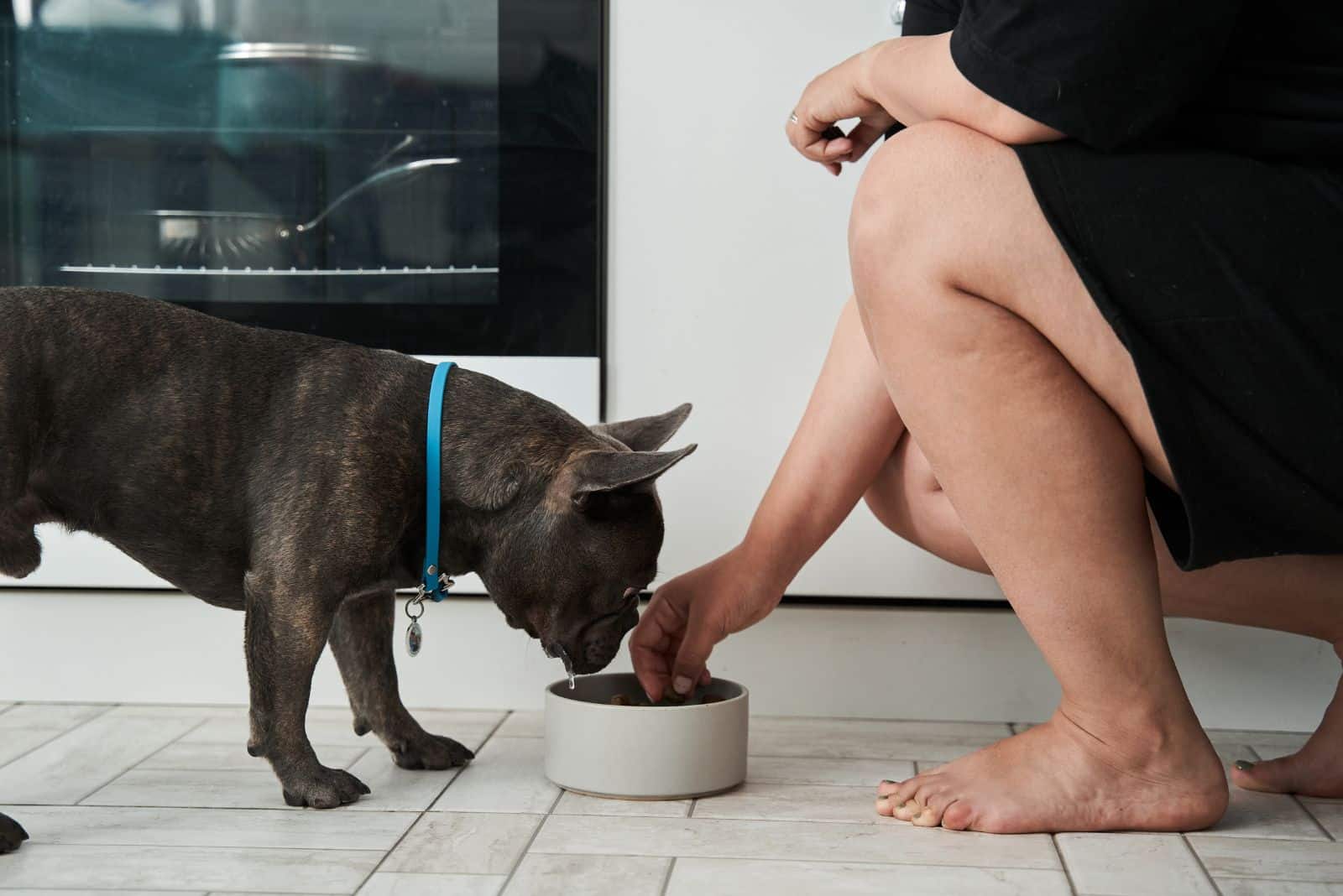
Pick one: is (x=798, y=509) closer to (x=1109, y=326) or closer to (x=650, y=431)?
(x=650, y=431)

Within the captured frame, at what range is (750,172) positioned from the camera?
6.28 feet

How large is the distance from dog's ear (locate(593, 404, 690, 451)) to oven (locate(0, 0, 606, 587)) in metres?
0.29

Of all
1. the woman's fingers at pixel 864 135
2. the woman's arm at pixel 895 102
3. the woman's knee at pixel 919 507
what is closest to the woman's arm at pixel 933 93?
the woman's arm at pixel 895 102

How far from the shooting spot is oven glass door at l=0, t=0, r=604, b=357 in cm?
194

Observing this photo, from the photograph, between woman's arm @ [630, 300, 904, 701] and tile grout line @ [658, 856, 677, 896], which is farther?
woman's arm @ [630, 300, 904, 701]

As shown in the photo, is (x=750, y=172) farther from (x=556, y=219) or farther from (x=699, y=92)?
(x=556, y=219)

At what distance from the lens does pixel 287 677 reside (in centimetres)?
146

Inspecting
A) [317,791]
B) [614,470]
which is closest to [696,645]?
[614,470]

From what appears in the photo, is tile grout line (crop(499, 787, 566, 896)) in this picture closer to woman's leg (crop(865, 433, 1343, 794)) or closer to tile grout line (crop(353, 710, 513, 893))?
tile grout line (crop(353, 710, 513, 893))

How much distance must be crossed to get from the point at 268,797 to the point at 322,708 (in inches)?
19.1

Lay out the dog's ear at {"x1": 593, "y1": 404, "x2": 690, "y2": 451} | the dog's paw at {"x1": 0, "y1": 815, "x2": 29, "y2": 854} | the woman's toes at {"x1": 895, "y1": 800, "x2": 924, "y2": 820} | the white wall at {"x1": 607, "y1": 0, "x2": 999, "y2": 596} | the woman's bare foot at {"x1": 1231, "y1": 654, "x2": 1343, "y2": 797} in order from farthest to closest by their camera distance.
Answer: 1. the white wall at {"x1": 607, "y1": 0, "x2": 999, "y2": 596}
2. the dog's ear at {"x1": 593, "y1": 404, "x2": 690, "y2": 451}
3. the woman's bare foot at {"x1": 1231, "y1": 654, "x2": 1343, "y2": 797}
4. the woman's toes at {"x1": 895, "y1": 800, "x2": 924, "y2": 820}
5. the dog's paw at {"x1": 0, "y1": 815, "x2": 29, "y2": 854}

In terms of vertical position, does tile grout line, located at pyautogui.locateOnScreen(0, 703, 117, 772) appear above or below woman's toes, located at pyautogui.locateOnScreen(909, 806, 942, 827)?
below

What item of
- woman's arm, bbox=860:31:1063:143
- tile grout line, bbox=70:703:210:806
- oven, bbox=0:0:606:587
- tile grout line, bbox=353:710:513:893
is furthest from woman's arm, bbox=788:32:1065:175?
tile grout line, bbox=70:703:210:806

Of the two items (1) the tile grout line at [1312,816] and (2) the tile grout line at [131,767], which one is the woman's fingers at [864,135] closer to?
(1) the tile grout line at [1312,816]
